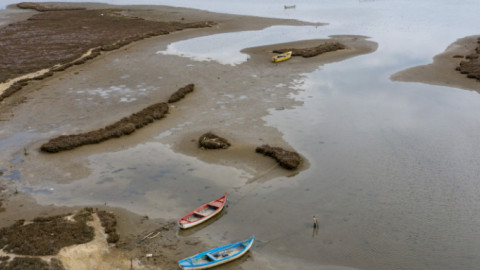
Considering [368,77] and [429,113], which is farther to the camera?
[368,77]

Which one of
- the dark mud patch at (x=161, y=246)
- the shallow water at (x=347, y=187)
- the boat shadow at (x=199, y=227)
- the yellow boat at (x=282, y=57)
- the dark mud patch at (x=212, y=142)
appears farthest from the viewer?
the yellow boat at (x=282, y=57)

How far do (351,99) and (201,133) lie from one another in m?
16.8

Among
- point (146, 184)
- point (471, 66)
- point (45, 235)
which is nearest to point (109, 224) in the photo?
point (45, 235)

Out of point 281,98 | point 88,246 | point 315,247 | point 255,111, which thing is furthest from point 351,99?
point 88,246

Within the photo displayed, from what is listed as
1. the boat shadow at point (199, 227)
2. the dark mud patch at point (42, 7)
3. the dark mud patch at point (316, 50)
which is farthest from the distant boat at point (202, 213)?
the dark mud patch at point (42, 7)

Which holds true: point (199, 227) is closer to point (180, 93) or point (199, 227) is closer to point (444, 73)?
point (180, 93)

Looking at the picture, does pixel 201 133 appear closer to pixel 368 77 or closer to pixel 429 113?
pixel 429 113

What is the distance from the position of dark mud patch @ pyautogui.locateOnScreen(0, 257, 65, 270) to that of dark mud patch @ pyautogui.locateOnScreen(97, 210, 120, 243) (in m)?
2.77

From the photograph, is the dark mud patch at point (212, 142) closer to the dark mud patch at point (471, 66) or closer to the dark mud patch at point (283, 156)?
the dark mud patch at point (283, 156)

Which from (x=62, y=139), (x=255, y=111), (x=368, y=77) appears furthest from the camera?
(x=368, y=77)

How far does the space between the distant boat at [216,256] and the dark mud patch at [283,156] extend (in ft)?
27.2

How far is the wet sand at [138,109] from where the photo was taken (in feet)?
69.3

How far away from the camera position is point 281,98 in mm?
39469

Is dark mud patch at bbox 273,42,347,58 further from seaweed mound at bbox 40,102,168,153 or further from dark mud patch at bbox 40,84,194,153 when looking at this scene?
seaweed mound at bbox 40,102,168,153
